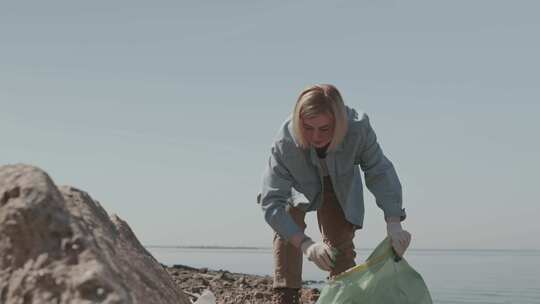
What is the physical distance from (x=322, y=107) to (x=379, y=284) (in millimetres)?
940

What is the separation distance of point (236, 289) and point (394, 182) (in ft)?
13.3

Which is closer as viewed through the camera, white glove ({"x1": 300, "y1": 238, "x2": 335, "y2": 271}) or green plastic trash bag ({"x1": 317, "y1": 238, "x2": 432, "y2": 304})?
green plastic trash bag ({"x1": 317, "y1": 238, "x2": 432, "y2": 304})

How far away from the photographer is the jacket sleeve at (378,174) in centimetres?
404

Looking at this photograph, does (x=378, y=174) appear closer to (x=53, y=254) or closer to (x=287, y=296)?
(x=287, y=296)

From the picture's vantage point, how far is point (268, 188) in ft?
13.4

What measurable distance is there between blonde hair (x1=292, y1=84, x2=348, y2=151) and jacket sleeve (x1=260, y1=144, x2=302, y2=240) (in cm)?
28

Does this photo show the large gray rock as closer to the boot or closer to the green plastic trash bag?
the green plastic trash bag

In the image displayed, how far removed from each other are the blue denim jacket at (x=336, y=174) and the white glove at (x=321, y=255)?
0.25 m

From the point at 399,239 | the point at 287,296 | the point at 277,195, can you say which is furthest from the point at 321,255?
the point at 287,296

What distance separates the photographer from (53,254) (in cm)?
177

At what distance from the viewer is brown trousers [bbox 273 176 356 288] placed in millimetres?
4324

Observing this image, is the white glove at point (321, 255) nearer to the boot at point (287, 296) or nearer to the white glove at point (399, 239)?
the white glove at point (399, 239)

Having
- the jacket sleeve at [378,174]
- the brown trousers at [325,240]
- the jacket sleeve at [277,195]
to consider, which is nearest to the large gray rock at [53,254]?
the jacket sleeve at [277,195]

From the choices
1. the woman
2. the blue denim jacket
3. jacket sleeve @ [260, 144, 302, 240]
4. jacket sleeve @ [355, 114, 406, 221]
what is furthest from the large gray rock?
jacket sleeve @ [355, 114, 406, 221]
